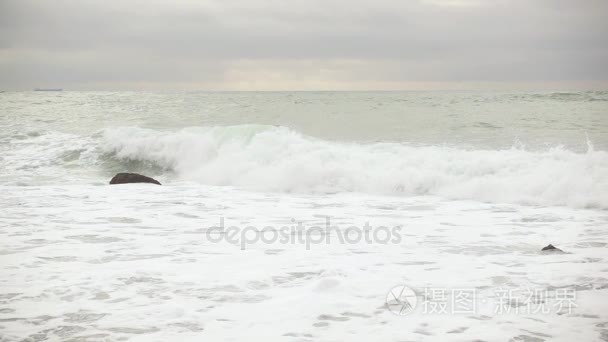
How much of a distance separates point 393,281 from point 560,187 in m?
5.59

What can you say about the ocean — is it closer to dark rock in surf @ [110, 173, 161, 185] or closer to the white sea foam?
the white sea foam

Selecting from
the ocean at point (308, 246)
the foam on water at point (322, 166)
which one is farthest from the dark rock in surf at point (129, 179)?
the foam on water at point (322, 166)

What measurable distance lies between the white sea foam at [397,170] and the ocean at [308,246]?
0.15 feet

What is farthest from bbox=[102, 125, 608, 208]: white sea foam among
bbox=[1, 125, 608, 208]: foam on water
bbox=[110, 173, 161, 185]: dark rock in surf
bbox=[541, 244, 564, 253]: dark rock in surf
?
bbox=[541, 244, 564, 253]: dark rock in surf

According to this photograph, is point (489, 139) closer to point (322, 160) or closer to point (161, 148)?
point (322, 160)

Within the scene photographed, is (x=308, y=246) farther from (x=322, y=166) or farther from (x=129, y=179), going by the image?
(x=129, y=179)

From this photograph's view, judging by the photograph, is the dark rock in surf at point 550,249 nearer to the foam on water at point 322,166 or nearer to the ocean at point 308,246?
the ocean at point 308,246

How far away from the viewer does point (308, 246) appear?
5.89 metres

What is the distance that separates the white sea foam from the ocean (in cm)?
5

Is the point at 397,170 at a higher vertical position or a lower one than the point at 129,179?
higher

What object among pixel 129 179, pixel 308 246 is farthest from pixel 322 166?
pixel 308 246

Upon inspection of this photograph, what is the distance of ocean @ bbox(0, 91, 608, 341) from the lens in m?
3.69

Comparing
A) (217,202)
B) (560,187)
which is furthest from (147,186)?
(560,187)

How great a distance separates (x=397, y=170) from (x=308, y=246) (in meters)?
5.48
